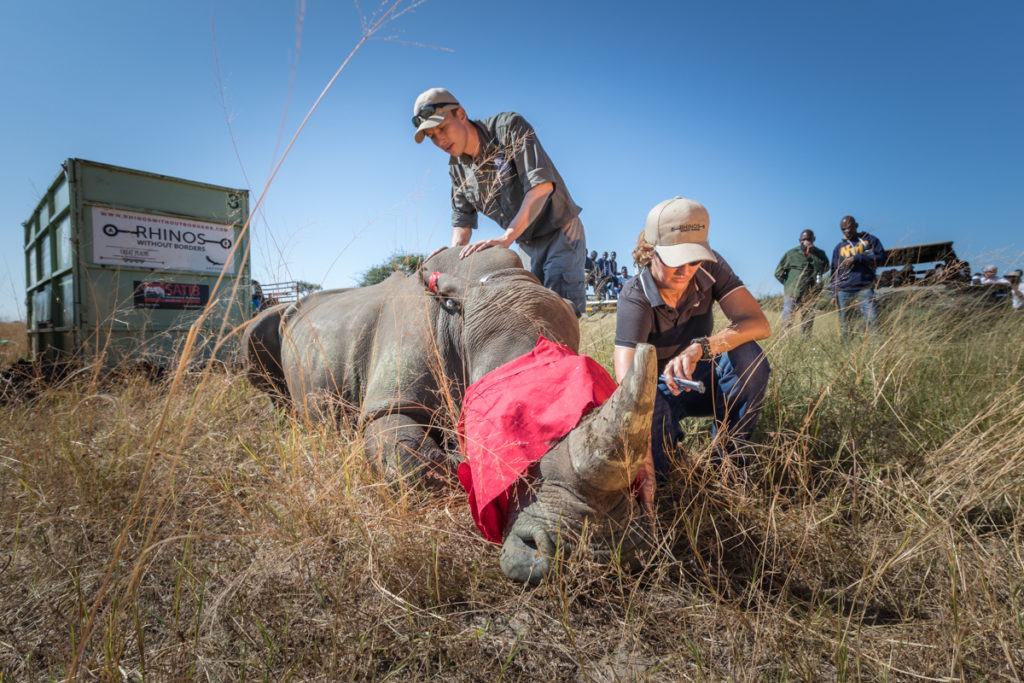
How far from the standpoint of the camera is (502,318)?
1848 millimetres

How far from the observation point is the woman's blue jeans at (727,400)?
223 cm

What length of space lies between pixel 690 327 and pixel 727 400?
0.45m

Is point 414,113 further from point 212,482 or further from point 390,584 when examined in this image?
point 390,584

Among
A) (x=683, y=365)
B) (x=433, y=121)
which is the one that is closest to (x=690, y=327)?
(x=683, y=365)

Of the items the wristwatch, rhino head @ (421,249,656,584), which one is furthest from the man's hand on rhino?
the wristwatch

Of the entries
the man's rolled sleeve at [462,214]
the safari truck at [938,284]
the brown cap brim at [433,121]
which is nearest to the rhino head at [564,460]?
the brown cap brim at [433,121]

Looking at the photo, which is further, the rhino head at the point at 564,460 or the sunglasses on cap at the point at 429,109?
the sunglasses on cap at the point at 429,109

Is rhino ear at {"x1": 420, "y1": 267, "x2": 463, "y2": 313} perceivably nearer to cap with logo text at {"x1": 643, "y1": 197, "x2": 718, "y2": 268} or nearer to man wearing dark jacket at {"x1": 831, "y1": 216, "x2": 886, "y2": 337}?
→ cap with logo text at {"x1": 643, "y1": 197, "x2": 718, "y2": 268}

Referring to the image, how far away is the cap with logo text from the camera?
7.38ft

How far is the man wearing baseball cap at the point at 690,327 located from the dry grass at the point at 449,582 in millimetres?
303

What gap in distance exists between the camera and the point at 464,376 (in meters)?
2.06

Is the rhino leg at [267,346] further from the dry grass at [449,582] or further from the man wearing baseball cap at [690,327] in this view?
the man wearing baseball cap at [690,327]

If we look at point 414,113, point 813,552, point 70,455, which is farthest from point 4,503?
point 813,552

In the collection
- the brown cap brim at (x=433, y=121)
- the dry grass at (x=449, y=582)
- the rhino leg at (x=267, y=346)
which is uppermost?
the brown cap brim at (x=433, y=121)
